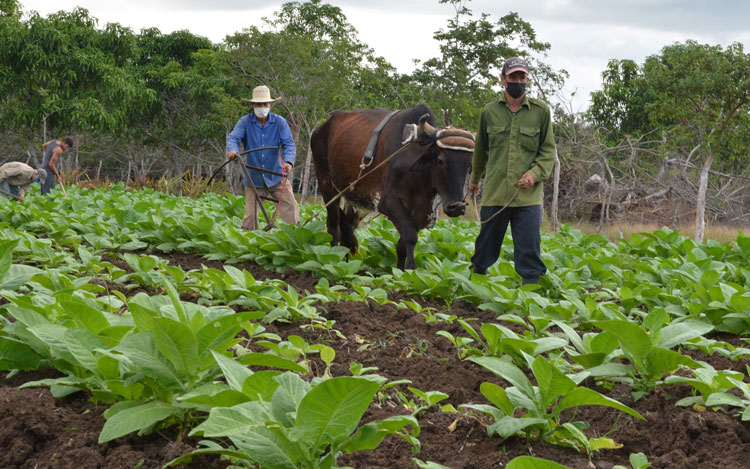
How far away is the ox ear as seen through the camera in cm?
720

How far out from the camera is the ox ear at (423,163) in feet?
23.6

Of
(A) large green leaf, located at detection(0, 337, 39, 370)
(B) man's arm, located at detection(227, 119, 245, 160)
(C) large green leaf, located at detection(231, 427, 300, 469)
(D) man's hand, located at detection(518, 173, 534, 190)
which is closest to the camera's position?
(C) large green leaf, located at detection(231, 427, 300, 469)

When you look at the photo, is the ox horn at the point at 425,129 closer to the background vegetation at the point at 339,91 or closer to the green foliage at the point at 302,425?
the green foliage at the point at 302,425

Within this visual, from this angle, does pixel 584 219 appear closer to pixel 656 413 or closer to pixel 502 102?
pixel 502 102

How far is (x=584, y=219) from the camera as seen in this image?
33062 millimetres

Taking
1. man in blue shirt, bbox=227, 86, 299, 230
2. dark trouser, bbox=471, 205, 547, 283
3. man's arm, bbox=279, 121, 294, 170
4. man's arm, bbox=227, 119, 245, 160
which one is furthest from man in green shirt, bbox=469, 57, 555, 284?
man in blue shirt, bbox=227, 86, 299, 230

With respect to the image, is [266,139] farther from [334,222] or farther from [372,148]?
[372,148]

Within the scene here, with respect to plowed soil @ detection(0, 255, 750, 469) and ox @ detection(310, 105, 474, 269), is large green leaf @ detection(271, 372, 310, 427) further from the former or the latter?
ox @ detection(310, 105, 474, 269)

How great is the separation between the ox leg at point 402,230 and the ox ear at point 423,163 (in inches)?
14.6

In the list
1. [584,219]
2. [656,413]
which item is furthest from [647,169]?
[656,413]

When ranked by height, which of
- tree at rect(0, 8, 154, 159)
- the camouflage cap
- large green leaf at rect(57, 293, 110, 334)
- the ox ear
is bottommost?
large green leaf at rect(57, 293, 110, 334)

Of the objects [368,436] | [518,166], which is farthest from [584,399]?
[518,166]

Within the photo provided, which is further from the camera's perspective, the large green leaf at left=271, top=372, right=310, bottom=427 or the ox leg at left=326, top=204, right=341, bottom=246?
the ox leg at left=326, top=204, right=341, bottom=246

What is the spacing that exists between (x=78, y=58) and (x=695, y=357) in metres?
33.9
